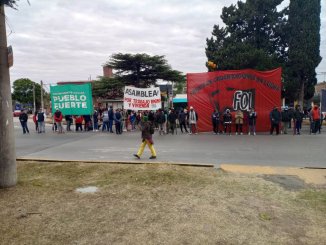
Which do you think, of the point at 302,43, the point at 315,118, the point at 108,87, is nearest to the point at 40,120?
the point at 108,87

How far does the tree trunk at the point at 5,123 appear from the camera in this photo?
616cm

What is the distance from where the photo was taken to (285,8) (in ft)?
98.1

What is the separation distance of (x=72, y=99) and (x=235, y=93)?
10546 mm

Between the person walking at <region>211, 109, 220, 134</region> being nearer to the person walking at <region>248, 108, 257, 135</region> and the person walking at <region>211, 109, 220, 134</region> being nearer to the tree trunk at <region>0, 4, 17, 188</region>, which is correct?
the person walking at <region>248, 108, 257, 135</region>

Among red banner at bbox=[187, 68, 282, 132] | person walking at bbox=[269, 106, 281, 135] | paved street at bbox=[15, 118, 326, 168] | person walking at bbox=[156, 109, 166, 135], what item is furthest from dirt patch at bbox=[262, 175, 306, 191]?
person walking at bbox=[156, 109, 166, 135]

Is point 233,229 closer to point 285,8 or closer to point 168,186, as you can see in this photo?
point 168,186

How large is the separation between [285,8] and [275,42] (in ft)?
10.7

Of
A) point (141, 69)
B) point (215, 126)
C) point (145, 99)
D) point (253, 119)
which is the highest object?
point (141, 69)

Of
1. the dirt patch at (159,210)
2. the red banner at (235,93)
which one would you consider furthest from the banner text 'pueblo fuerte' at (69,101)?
the dirt patch at (159,210)

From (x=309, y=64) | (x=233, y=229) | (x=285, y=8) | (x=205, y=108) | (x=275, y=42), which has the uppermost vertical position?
(x=285, y=8)

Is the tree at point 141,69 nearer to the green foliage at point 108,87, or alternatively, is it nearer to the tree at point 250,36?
the green foliage at point 108,87

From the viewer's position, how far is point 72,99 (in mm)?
20375

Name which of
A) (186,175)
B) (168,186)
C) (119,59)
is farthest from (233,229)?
(119,59)

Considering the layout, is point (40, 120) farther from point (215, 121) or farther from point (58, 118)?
point (215, 121)
